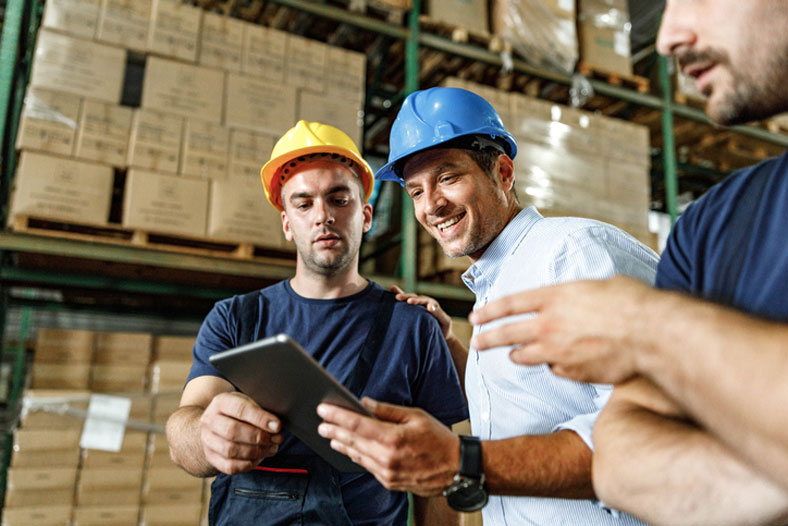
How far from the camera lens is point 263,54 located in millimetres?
4121

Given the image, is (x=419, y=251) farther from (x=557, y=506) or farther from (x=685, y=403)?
(x=685, y=403)

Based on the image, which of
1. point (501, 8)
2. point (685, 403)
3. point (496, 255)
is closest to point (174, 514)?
point (496, 255)

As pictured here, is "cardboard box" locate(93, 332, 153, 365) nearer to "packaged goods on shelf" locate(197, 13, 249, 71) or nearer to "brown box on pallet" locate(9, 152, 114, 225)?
"brown box on pallet" locate(9, 152, 114, 225)

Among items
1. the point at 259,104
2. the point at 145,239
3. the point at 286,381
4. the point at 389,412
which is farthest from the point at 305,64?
the point at 389,412

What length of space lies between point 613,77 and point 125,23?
183 inches

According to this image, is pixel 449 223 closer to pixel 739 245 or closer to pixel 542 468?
pixel 542 468

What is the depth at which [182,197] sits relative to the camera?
12.1 ft

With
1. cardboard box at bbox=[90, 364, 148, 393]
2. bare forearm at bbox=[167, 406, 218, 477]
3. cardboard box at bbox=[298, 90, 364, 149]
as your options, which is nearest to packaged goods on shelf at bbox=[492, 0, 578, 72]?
cardboard box at bbox=[298, 90, 364, 149]

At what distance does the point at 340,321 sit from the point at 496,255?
728 mm

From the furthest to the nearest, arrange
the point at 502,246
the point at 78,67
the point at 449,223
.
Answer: the point at 78,67 → the point at 449,223 → the point at 502,246

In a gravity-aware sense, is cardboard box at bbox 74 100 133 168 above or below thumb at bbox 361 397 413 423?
above

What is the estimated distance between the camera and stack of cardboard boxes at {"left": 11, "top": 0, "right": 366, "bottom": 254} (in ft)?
11.2

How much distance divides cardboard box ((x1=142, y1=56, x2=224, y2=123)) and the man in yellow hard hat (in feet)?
5.01

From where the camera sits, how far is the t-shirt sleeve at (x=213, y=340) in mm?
2080
